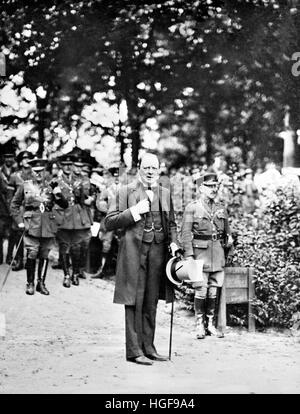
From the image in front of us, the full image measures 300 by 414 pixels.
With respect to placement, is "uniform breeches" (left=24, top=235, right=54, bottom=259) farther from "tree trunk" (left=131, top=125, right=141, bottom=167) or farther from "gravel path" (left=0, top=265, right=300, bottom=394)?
"tree trunk" (left=131, top=125, right=141, bottom=167)

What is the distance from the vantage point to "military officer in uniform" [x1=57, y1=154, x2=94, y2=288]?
286 inches

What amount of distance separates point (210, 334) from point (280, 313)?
904mm

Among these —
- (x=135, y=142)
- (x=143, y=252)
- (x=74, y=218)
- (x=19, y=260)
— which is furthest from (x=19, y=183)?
(x=143, y=252)

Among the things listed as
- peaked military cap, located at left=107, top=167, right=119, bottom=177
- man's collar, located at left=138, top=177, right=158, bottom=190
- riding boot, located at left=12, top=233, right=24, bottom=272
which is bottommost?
riding boot, located at left=12, top=233, right=24, bottom=272

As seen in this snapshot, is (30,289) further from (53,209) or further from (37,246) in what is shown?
(53,209)

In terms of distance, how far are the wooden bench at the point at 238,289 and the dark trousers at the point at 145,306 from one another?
1.60 meters

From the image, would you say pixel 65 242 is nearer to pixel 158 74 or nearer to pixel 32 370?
pixel 158 74

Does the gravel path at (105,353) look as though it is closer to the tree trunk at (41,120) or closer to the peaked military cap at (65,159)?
the peaked military cap at (65,159)

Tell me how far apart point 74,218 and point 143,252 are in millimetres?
1919

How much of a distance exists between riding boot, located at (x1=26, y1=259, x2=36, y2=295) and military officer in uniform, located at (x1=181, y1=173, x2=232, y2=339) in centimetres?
144

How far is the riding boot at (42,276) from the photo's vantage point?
6496 millimetres

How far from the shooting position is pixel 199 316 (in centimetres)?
679

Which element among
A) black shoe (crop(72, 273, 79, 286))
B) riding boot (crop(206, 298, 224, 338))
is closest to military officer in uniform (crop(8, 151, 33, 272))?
black shoe (crop(72, 273, 79, 286))
